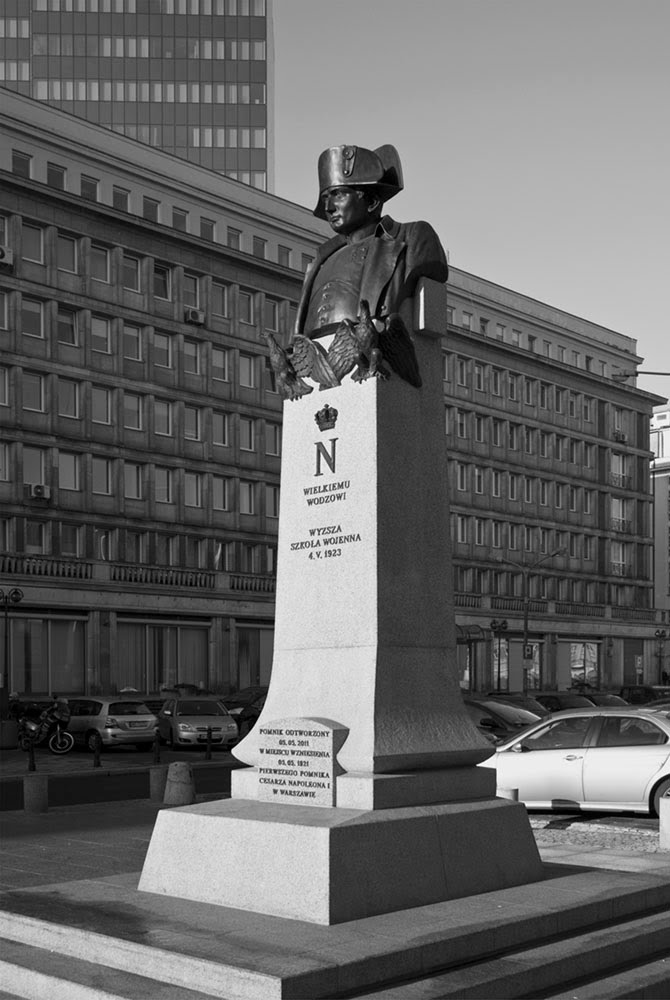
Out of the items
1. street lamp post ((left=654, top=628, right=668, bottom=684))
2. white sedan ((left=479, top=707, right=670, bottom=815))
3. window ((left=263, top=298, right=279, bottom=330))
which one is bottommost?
street lamp post ((left=654, top=628, right=668, bottom=684))

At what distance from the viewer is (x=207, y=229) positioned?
68.9 meters

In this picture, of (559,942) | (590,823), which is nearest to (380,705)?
(559,942)

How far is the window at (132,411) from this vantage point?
62906mm

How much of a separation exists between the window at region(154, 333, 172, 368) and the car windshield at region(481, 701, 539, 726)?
1412 inches

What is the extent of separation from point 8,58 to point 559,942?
117 meters

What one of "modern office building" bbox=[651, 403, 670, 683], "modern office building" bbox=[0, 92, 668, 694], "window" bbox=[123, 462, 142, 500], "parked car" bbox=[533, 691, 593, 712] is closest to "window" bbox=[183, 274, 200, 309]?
"modern office building" bbox=[0, 92, 668, 694]

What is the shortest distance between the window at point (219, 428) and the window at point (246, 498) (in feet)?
7.42

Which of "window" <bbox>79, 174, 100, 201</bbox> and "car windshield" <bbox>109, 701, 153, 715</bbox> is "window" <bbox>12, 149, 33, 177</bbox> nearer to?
"window" <bbox>79, 174, 100, 201</bbox>

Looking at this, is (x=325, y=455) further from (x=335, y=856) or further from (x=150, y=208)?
(x=150, y=208)

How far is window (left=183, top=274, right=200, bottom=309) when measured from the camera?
6600 cm

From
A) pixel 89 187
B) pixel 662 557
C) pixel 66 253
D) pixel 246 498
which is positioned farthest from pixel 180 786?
pixel 662 557

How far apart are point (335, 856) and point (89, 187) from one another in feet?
188

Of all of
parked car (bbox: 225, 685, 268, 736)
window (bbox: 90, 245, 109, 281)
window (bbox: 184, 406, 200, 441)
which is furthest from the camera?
window (bbox: 184, 406, 200, 441)

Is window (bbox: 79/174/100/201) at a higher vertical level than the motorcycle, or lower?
higher
